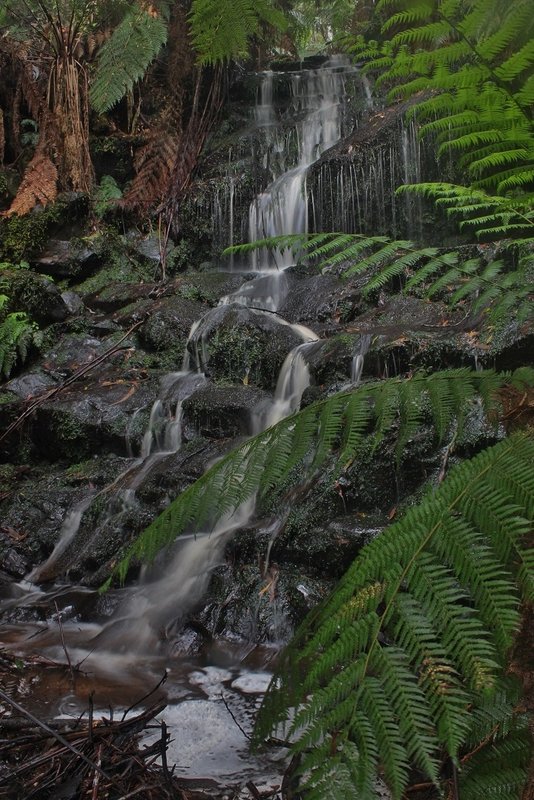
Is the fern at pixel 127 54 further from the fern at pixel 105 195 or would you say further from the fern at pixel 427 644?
the fern at pixel 427 644

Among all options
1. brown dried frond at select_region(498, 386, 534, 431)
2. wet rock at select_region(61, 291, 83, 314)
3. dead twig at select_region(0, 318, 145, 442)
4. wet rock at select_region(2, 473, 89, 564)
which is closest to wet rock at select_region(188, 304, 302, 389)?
dead twig at select_region(0, 318, 145, 442)

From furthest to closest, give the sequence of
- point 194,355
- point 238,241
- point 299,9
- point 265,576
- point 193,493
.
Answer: point 299,9 < point 238,241 < point 194,355 < point 265,576 < point 193,493

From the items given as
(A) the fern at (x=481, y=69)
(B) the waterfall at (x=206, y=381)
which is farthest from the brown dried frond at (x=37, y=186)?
(A) the fern at (x=481, y=69)

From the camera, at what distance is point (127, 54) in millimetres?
8516

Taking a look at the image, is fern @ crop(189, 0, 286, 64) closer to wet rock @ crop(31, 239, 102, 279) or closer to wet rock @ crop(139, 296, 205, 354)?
wet rock @ crop(139, 296, 205, 354)

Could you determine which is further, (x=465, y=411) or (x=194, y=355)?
(x=194, y=355)

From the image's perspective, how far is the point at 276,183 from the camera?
31.6 feet

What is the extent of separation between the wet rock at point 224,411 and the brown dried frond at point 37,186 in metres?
5.15

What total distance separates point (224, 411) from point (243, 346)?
119 cm

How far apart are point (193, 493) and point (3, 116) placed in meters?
11.0

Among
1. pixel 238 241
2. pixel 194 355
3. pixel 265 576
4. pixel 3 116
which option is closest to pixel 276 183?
pixel 238 241

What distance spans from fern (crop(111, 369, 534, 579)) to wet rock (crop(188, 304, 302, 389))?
490cm

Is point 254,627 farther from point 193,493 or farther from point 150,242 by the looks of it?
point 150,242

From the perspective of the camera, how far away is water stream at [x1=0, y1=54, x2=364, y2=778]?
2.54 metres
